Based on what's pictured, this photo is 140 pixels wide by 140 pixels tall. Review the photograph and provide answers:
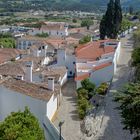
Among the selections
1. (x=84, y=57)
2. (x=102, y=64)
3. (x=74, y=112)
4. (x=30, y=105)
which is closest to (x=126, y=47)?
(x=84, y=57)

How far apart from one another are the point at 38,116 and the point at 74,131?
2.54m

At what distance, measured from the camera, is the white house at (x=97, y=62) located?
34.9 metres

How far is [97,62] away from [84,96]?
7.63 metres

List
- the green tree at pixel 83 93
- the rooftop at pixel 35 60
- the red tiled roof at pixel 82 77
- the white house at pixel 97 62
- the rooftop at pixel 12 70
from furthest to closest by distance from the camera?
the rooftop at pixel 35 60 < the red tiled roof at pixel 82 77 < the white house at pixel 97 62 < the rooftop at pixel 12 70 < the green tree at pixel 83 93

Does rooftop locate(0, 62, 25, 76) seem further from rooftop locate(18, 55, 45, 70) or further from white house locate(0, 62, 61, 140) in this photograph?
white house locate(0, 62, 61, 140)

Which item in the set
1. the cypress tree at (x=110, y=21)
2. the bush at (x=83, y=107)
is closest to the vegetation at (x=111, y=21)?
the cypress tree at (x=110, y=21)

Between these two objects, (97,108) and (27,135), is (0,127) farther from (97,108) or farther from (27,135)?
(97,108)

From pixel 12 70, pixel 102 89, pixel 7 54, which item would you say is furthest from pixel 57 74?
pixel 7 54

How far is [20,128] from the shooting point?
64.3 feet

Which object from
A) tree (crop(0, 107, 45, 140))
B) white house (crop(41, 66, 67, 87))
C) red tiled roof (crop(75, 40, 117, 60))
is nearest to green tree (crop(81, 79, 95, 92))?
white house (crop(41, 66, 67, 87))

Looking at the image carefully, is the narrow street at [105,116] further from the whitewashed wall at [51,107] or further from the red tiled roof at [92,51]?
the red tiled roof at [92,51]

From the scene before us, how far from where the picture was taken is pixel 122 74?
35.0 m

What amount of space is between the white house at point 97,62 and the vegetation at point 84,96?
151 cm

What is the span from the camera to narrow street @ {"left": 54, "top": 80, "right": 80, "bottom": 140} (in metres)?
24.0
